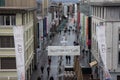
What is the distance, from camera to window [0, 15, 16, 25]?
159ft

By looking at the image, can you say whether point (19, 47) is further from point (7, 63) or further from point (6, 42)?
point (7, 63)

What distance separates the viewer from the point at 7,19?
48625 mm

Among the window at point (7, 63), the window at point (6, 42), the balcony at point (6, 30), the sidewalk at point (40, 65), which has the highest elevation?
the balcony at point (6, 30)

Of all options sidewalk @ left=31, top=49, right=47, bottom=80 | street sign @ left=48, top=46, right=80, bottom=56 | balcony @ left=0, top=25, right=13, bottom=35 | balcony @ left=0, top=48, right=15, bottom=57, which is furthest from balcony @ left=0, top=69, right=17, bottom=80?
sidewalk @ left=31, top=49, right=47, bottom=80

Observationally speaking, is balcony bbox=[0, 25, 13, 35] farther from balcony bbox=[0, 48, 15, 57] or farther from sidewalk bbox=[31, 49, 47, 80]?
sidewalk bbox=[31, 49, 47, 80]

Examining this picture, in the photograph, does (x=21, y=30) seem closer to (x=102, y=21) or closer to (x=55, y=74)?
(x=102, y=21)

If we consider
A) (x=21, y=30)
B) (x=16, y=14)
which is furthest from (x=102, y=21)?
(x=21, y=30)

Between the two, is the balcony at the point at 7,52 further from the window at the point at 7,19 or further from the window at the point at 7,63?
the window at the point at 7,19

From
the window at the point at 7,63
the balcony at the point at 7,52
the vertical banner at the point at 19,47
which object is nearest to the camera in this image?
the vertical banner at the point at 19,47

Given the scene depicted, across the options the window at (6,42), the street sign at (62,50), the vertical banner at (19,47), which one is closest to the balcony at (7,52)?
the window at (6,42)

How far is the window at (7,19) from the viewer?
1908 inches

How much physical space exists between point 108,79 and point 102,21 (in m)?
12.4

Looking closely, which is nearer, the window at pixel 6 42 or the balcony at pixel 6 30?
the balcony at pixel 6 30

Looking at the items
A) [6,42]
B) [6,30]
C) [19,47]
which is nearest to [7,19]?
[6,30]
